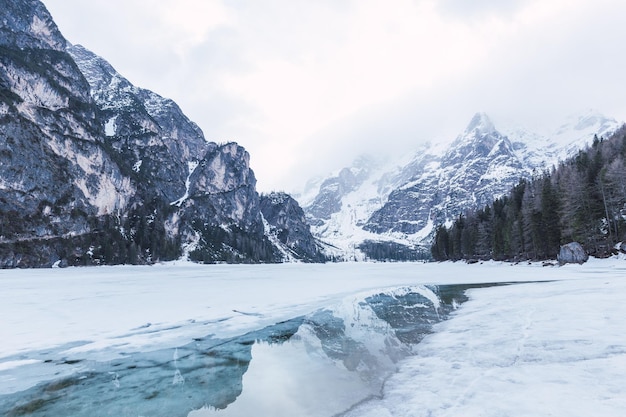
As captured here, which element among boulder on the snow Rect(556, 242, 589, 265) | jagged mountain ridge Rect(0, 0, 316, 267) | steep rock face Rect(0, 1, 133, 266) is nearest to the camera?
boulder on the snow Rect(556, 242, 589, 265)

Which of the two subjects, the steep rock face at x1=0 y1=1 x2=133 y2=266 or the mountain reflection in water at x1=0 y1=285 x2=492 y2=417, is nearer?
the mountain reflection in water at x1=0 y1=285 x2=492 y2=417

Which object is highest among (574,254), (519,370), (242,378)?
(574,254)

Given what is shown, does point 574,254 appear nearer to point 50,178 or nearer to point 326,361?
point 326,361

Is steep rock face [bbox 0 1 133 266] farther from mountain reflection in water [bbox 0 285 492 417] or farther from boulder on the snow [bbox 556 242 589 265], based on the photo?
boulder on the snow [bbox 556 242 589 265]

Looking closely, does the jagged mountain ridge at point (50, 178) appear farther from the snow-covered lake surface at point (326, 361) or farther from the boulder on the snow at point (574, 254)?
the boulder on the snow at point (574, 254)

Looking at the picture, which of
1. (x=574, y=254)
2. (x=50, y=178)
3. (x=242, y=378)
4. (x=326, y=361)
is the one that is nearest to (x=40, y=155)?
(x=50, y=178)

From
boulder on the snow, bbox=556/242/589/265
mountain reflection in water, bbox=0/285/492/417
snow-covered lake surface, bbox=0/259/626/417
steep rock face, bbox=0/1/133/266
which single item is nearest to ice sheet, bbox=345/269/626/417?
snow-covered lake surface, bbox=0/259/626/417

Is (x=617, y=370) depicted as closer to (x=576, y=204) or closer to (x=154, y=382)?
(x=154, y=382)

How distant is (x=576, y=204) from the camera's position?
55.6 meters

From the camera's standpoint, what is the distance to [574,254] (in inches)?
2007

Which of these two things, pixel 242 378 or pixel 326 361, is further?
pixel 326 361

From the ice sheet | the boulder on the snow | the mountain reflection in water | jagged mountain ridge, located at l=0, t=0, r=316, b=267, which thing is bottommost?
the mountain reflection in water

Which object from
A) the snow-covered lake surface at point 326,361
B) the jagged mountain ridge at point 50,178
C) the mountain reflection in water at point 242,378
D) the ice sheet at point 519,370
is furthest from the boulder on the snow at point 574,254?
the jagged mountain ridge at point 50,178

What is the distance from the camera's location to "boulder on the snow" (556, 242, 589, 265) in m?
50.3
